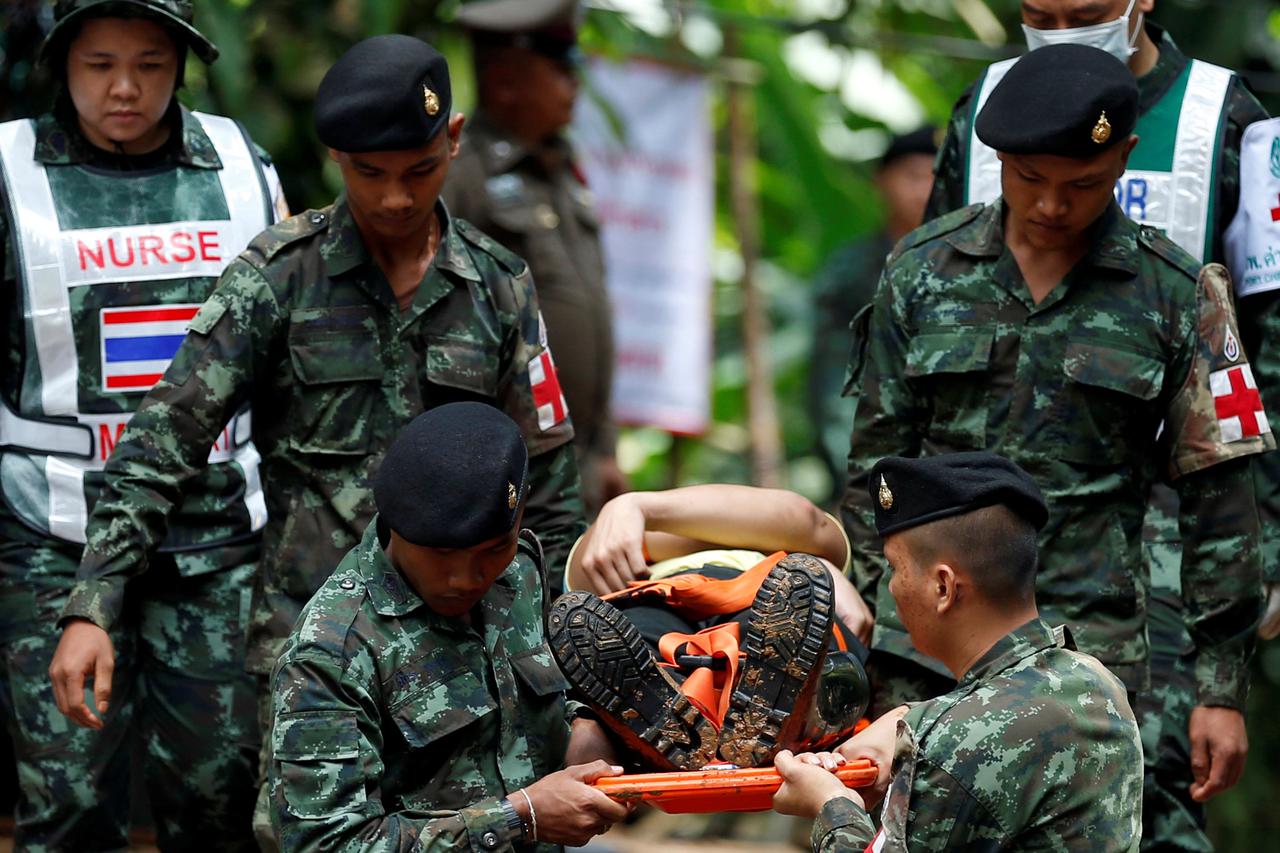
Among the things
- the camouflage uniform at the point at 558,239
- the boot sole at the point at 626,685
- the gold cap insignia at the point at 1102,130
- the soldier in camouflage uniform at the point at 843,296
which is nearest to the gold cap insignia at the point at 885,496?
the boot sole at the point at 626,685

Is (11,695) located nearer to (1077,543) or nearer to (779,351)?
(1077,543)

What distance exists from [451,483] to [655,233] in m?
4.73

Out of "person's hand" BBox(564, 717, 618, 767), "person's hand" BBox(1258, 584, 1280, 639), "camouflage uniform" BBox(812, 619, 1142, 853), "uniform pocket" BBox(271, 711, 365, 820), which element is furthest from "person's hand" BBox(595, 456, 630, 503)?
"camouflage uniform" BBox(812, 619, 1142, 853)

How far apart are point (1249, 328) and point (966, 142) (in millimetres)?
799

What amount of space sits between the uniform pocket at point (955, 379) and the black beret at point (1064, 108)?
42cm

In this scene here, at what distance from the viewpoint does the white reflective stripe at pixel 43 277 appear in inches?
179

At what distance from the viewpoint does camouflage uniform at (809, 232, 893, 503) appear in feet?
26.2

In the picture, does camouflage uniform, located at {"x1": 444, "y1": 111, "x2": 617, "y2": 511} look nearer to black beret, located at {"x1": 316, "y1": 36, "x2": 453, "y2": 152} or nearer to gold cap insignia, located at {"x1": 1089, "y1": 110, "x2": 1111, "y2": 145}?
black beret, located at {"x1": 316, "y1": 36, "x2": 453, "y2": 152}

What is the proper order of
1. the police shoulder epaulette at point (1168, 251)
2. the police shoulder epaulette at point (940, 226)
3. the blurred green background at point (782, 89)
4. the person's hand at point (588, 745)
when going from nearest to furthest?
the person's hand at point (588, 745)
the police shoulder epaulette at point (1168, 251)
the police shoulder epaulette at point (940, 226)
the blurred green background at point (782, 89)

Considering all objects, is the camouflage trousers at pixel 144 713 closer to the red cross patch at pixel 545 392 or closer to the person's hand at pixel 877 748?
the red cross patch at pixel 545 392

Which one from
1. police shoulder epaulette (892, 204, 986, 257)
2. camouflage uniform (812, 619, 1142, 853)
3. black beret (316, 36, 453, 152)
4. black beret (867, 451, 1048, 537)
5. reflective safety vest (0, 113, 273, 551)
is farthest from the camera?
reflective safety vest (0, 113, 273, 551)

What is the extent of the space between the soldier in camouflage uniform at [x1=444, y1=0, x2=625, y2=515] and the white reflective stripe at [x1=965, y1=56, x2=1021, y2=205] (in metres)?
2.17

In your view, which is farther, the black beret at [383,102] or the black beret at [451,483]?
the black beret at [383,102]

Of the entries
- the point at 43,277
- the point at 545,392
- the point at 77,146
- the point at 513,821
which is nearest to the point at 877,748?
the point at 513,821
